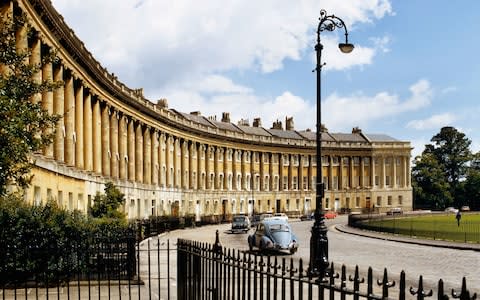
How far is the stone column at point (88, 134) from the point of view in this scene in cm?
5508

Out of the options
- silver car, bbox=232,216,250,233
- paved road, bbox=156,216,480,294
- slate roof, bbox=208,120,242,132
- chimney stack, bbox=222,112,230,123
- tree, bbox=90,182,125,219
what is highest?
chimney stack, bbox=222,112,230,123

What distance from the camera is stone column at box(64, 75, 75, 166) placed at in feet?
157

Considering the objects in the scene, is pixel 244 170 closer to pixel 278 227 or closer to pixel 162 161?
pixel 162 161

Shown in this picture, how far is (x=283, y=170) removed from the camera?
4993 inches

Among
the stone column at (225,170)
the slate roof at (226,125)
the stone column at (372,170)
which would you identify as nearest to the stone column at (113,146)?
the stone column at (225,170)

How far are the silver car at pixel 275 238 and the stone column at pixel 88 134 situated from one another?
2250cm

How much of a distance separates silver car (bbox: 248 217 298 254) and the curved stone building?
10.6 meters

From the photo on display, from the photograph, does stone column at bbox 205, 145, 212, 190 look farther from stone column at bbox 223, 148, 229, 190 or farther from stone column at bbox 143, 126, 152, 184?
stone column at bbox 143, 126, 152, 184

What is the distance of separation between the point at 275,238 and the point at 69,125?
2040 cm

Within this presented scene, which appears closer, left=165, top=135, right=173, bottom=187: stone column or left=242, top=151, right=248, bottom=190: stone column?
left=165, top=135, right=173, bottom=187: stone column

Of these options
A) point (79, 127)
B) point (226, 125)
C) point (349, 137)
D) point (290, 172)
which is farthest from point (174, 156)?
point (349, 137)

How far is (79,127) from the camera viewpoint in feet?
172

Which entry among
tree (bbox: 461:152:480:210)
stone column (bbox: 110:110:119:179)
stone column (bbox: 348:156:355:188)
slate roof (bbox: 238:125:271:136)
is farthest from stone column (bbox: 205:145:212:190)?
tree (bbox: 461:152:480:210)

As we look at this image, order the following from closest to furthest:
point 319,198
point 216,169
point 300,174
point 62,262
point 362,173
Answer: point 62,262, point 319,198, point 216,169, point 300,174, point 362,173
